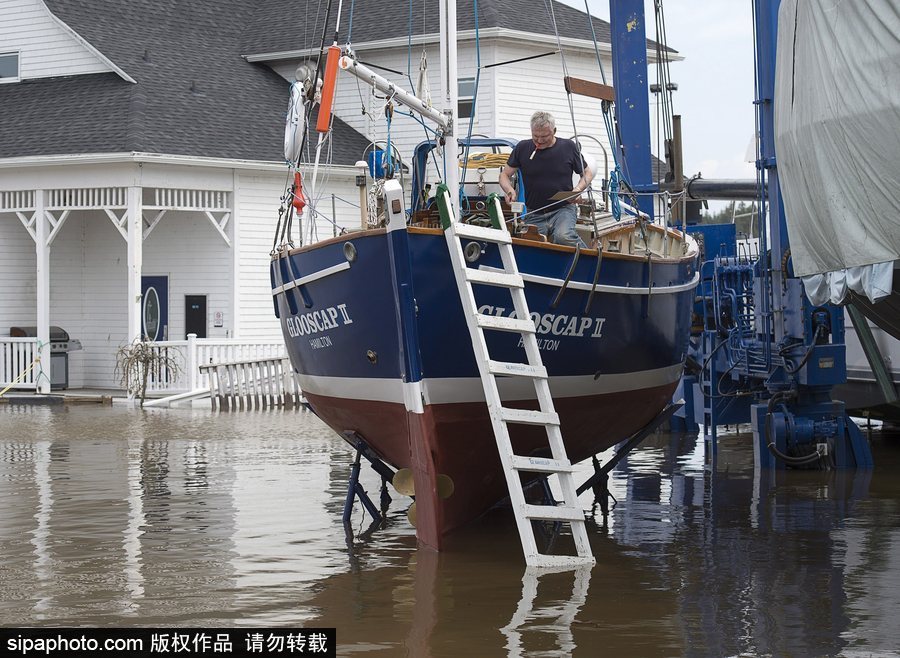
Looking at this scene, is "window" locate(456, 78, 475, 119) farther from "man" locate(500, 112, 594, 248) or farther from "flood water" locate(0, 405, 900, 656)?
"man" locate(500, 112, 594, 248)

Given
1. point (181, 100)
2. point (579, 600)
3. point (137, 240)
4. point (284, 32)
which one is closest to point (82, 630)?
point (579, 600)

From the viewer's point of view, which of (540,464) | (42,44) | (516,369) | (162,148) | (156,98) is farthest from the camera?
(42,44)

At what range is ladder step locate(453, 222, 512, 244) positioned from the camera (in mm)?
9148

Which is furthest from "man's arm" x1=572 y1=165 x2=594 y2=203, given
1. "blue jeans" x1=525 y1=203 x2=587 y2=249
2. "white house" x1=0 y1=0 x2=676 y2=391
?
"white house" x1=0 y1=0 x2=676 y2=391

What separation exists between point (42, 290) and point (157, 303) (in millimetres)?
2742

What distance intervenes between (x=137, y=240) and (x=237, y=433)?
6.26 metres

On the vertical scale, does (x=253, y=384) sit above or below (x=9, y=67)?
below

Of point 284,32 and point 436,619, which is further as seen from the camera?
point 284,32

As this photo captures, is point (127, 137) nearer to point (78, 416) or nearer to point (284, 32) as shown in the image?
point (78, 416)

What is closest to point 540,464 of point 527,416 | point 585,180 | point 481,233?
point 527,416

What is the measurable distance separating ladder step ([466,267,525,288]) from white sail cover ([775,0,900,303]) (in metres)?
2.25

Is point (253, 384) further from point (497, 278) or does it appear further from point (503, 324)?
point (503, 324)

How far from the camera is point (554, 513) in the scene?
8.86 meters

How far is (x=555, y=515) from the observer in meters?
8.84
